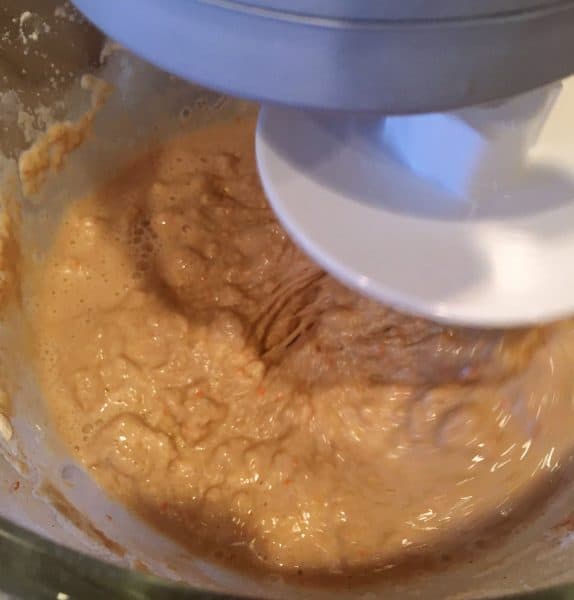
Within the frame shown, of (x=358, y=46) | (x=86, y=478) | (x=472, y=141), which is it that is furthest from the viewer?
(x=86, y=478)

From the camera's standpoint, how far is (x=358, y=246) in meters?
0.51

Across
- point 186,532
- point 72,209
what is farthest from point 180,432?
point 72,209

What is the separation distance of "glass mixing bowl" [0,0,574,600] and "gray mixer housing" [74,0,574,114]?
1.14ft

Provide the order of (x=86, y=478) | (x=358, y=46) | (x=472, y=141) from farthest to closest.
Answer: (x=86, y=478) → (x=472, y=141) → (x=358, y=46)

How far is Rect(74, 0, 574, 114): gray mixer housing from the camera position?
33 cm

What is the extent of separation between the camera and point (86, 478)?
0.85m

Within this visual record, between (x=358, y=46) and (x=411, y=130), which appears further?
(x=411, y=130)

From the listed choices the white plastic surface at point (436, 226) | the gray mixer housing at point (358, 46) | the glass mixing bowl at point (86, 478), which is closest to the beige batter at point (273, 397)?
the glass mixing bowl at point (86, 478)

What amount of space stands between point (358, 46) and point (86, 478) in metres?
0.68

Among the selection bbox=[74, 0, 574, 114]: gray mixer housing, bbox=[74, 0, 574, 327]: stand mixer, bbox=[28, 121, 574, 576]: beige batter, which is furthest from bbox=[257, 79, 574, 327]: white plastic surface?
bbox=[28, 121, 574, 576]: beige batter

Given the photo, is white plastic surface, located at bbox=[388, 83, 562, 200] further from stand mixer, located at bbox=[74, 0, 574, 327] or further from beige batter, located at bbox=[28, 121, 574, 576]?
beige batter, located at bbox=[28, 121, 574, 576]

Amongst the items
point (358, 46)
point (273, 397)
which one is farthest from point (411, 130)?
point (273, 397)

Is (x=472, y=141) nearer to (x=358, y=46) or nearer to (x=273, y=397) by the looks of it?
(x=358, y=46)

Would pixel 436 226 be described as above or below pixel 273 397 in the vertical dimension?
above
